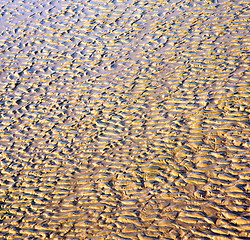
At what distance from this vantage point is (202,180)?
118 inches

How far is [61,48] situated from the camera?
16.7 ft

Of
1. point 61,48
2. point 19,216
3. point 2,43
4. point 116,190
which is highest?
point 2,43

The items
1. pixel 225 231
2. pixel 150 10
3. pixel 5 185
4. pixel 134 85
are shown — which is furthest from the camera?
pixel 150 10

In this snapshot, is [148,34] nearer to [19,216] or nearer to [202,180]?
[202,180]

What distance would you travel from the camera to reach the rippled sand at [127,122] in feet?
9.50

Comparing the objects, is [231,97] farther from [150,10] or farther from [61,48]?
[61,48]

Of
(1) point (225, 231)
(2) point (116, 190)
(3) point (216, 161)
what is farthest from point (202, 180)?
(2) point (116, 190)

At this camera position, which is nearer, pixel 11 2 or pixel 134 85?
pixel 134 85

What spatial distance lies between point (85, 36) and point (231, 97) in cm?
247

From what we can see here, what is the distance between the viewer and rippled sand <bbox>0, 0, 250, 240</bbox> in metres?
2.90

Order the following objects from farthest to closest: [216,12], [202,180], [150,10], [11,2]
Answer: [11,2]
[150,10]
[216,12]
[202,180]

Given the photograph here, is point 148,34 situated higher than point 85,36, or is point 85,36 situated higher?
point 85,36

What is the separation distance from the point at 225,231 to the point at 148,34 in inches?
123

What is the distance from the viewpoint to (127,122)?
3.83 m
